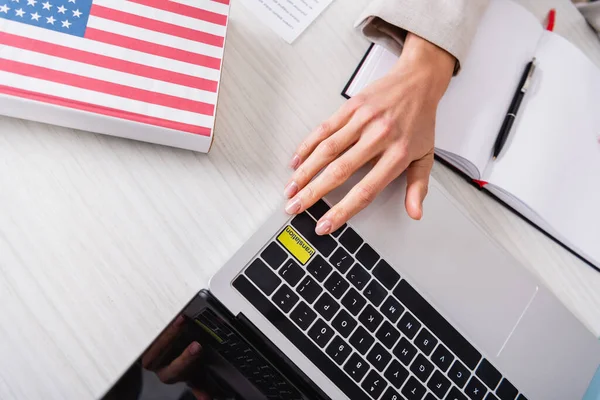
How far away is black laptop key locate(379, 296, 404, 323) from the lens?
1.77 ft

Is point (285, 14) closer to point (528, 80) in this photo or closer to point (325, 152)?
point (325, 152)

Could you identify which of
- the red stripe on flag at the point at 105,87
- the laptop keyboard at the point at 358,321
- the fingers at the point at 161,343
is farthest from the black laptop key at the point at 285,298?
the red stripe on flag at the point at 105,87

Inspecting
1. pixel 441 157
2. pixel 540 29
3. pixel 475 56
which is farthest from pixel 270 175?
pixel 540 29

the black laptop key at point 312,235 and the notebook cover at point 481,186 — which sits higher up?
the notebook cover at point 481,186

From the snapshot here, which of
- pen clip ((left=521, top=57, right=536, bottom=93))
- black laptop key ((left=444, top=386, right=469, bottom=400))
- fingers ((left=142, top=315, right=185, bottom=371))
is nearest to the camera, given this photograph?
fingers ((left=142, top=315, right=185, bottom=371))

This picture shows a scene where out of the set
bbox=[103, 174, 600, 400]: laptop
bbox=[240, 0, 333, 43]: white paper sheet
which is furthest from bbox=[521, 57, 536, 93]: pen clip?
bbox=[240, 0, 333, 43]: white paper sheet

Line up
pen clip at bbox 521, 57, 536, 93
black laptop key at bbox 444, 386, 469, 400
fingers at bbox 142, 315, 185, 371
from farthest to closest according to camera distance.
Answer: pen clip at bbox 521, 57, 536, 93 → black laptop key at bbox 444, 386, 469, 400 → fingers at bbox 142, 315, 185, 371

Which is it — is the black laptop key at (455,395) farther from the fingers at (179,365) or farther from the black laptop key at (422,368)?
the fingers at (179,365)

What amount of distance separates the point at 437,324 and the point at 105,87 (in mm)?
476

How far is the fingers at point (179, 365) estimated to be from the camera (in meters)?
0.45

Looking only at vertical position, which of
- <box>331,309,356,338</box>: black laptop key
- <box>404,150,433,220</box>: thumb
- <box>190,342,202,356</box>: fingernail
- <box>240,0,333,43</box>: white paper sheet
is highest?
<box>240,0,333,43</box>: white paper sheet

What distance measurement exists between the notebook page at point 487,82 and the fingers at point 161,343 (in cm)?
41

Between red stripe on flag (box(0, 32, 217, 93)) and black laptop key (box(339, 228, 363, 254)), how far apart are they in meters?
0.23

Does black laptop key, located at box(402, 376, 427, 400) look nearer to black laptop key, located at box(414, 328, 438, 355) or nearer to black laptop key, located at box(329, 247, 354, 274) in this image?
black laptop key, located at box(414, 328, 438, 355)
